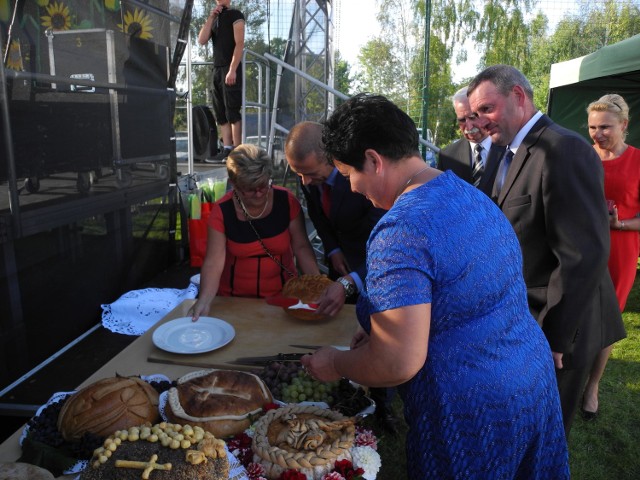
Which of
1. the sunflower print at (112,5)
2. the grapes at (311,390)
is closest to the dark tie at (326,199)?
the grapes at (311,390)

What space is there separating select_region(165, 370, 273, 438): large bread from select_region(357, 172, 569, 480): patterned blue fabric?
1.45 feet

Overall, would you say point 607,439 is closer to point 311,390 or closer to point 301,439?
point 311,390

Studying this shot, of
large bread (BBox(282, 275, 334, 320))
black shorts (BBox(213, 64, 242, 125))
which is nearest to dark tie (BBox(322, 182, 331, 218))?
large bread (BBox(282, 275, 334, 320))

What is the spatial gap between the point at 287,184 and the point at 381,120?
5.69 m

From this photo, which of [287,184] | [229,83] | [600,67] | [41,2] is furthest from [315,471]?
[600,67]

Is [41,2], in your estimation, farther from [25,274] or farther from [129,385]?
[129,385]

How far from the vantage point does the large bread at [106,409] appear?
4.50 feet

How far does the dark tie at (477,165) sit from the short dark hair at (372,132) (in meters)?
2.29

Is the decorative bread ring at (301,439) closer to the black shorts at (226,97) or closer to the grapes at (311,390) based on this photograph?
the grapes at (311,390)

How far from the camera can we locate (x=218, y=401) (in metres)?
1.49

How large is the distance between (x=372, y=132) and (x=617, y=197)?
3.62 m

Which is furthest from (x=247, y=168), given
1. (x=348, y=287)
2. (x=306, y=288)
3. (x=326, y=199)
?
(x=348, y=287)

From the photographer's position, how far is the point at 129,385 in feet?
4.89

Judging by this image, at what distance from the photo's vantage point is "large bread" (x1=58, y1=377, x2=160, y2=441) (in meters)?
1.37
